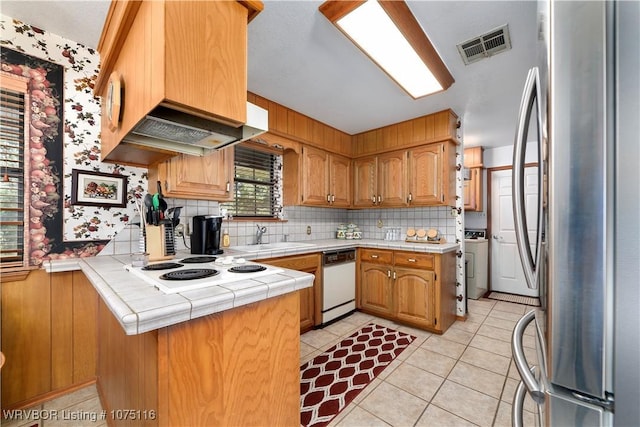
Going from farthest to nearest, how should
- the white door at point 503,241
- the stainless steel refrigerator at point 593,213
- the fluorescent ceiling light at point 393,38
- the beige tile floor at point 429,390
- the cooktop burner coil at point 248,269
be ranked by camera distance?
the white door at point 503,241, the beige tile floor at point 429,390, the fluorescent ceiling light at point 393,38, the cooktop burner coil at point 248,269, the stainless steel refrigerator at point 593,213

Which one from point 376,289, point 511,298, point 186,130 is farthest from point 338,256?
point 511,298

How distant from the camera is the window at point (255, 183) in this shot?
2895mm

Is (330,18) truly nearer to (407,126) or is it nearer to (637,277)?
(637,277)

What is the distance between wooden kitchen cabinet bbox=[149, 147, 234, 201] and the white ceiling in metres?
0.82

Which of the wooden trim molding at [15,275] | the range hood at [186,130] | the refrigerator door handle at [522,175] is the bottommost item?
the wooden trim molding at [15,275]

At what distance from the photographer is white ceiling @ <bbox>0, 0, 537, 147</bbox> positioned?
5.08 ft

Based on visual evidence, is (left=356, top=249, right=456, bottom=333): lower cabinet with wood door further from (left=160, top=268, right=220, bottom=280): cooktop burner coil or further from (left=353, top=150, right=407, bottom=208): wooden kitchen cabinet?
(left=160, top=268, right=220, bottom=280): cooktop burner coil

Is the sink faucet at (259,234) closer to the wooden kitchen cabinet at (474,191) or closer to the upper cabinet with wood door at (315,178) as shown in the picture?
the upper cabinet with wood door at (315,178)

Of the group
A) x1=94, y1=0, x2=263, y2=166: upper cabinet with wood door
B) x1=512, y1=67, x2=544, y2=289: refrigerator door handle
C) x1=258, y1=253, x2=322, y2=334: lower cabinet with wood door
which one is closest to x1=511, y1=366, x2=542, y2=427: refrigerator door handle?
x1=512, y1=67, x2=544, y2=289: refrigerator door handle

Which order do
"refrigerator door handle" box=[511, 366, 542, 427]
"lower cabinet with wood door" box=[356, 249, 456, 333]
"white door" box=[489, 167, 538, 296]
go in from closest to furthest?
"refrigerator door handle" box=[511, 366, 542, 427] < "lower cabinet with wood door" box=[356, 249, 456, 333] < "white door" box=[489, 167, 538, 296]

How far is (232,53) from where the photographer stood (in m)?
1.18

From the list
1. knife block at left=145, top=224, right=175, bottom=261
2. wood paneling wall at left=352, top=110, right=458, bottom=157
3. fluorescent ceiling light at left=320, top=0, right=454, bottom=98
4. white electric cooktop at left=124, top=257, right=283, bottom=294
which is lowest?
white electric cooktop at left=124, top=257, right=283, bottom=294

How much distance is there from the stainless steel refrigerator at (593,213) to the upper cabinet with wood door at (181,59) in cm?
111

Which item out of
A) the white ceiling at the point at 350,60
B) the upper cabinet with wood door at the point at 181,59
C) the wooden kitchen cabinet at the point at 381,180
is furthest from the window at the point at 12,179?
the wooden kitchen cabinet at the point at 381,180
